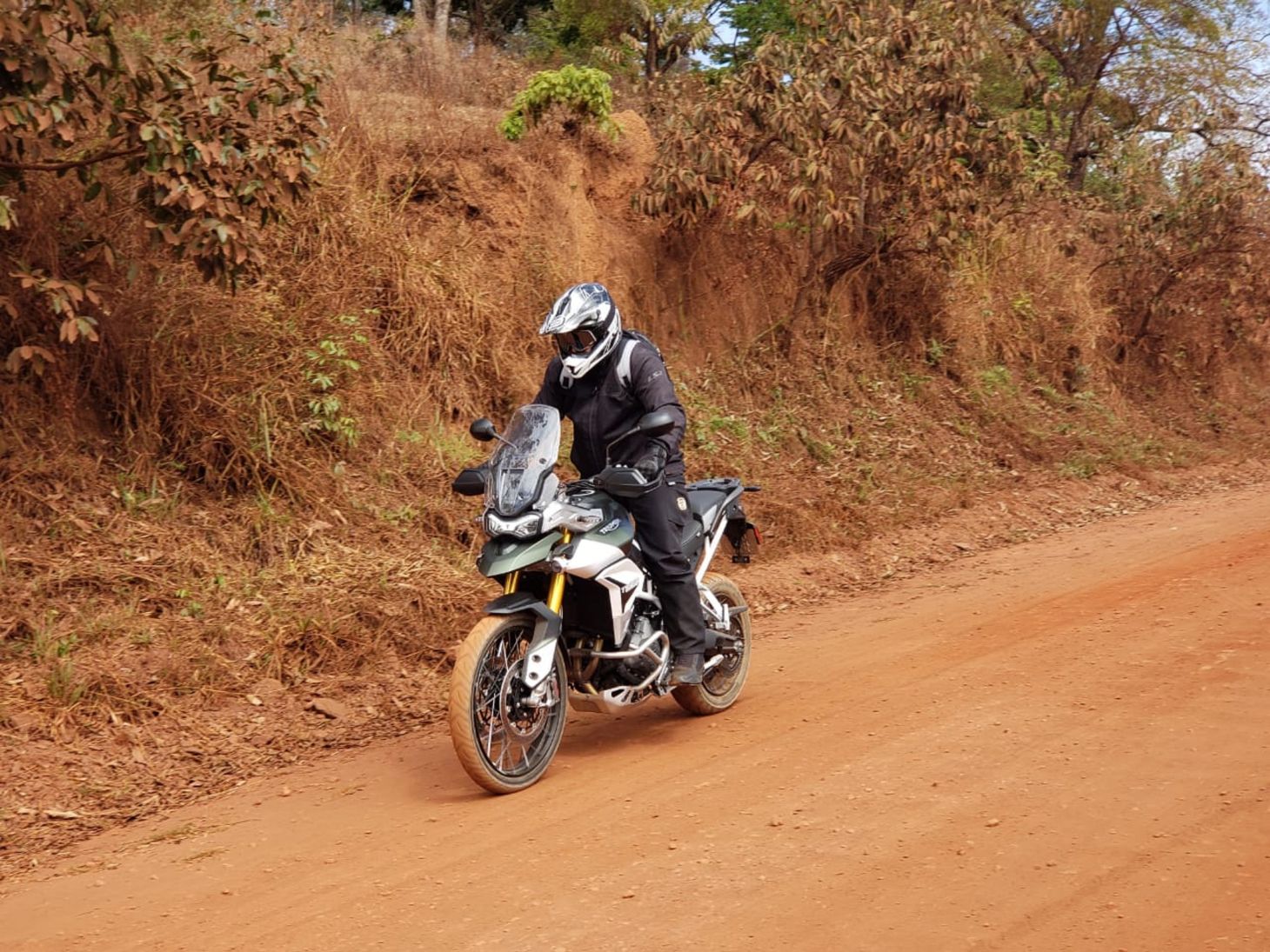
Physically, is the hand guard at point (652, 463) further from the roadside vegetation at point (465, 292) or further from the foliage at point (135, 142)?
the foliage at point (135, 142)

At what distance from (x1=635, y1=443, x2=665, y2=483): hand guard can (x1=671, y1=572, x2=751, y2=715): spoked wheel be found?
118 centimetres

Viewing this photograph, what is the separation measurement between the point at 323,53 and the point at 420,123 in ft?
4.67

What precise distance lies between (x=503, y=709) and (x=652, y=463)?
4.45 feet

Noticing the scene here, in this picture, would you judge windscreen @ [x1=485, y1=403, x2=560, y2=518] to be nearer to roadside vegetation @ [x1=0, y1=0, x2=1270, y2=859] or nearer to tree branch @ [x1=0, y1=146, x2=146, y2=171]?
roadside vegetation @ [x1=0, y1=0, x2=1270, y2=859]

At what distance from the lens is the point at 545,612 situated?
600 centimetres

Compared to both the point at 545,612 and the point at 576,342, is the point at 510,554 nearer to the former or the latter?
the point at 545,612

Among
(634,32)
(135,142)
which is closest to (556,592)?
(135,142)

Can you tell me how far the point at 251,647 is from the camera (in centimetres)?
790

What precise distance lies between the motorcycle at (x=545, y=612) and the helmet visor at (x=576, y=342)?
1.08ft

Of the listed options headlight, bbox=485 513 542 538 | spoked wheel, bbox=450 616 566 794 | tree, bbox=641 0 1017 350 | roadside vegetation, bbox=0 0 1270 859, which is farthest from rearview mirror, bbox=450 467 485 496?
tree, bbox=641 0 1017 350

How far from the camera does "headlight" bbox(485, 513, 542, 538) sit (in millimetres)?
5957

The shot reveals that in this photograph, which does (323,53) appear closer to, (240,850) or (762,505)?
(762,505)

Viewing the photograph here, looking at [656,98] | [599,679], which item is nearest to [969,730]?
[599,679]

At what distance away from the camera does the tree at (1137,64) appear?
857 inches
